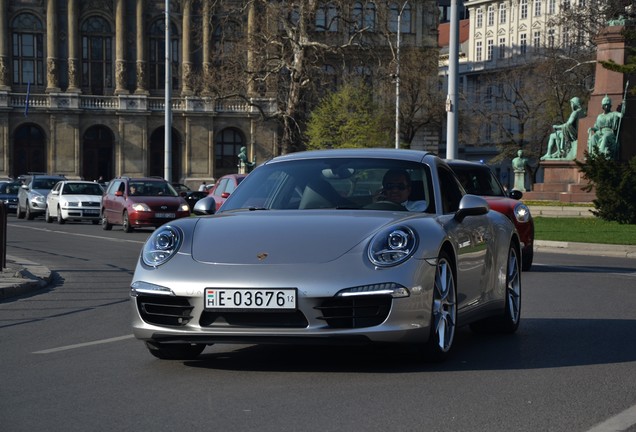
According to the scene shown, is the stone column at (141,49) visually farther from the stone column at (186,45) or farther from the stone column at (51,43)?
the stone column at (51,43)

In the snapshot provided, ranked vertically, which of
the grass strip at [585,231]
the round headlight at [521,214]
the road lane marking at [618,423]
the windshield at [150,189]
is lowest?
the grass strip at [585,231]

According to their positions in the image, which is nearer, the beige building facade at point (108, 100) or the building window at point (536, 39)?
the beige building facade at point (108, 100)

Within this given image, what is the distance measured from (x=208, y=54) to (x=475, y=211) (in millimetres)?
82920

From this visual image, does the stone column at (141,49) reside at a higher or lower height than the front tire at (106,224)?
higher

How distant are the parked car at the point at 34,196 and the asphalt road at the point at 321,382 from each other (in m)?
34.3

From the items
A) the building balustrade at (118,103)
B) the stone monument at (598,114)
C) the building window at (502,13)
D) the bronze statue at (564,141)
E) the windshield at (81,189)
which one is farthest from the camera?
the building window at (502,13)

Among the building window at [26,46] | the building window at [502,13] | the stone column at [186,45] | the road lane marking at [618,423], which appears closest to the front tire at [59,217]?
the road lane marking at [618,423]

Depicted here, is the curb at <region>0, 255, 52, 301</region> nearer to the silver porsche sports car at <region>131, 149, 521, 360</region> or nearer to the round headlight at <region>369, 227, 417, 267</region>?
the silver porsche sports car at <region>131, 149, 521, 360</region>

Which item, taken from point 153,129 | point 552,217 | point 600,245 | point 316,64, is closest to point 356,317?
point 600,245

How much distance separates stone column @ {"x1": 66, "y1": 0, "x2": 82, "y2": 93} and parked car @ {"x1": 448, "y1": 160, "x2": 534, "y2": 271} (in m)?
71.3

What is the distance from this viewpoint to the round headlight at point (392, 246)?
8.22m

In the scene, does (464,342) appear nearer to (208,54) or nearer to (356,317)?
(356,317)

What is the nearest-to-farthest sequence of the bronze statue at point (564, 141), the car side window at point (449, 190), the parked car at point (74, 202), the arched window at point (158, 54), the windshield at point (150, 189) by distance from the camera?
the car side window at point (449, 190)
the windshield at point (150, 189)
the parked car at point (74, 202)
the bronze statue at point (564, 141)
the arched window at point (158, 54)

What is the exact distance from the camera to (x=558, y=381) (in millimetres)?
8062
